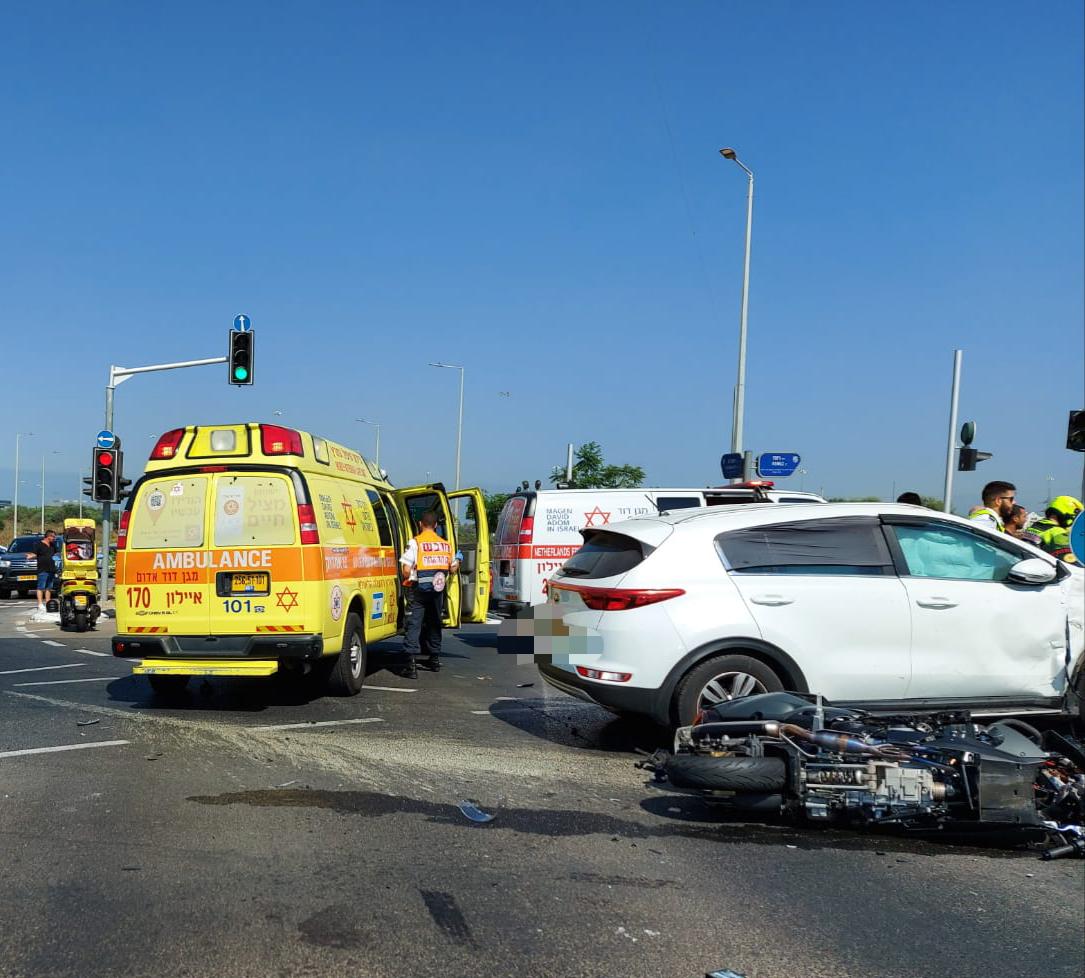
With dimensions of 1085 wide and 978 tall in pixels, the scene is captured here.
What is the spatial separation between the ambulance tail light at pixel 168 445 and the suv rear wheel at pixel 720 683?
5.22m

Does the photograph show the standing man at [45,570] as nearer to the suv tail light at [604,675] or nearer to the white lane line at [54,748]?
the white lane line at [54,748]

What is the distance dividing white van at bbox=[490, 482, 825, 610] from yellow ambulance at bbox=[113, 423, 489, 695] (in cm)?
472

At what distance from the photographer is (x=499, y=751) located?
23.1ft

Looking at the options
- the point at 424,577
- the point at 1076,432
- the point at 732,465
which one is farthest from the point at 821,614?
the point at 732,465

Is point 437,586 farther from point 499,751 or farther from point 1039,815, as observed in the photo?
point 1039,815

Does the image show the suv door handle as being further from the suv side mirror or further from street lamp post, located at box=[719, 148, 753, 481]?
street lamp post, located at box=[719, 148, 753, 481]

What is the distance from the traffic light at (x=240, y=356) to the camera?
19.0 meters

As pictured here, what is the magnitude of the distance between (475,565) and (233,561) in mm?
4030

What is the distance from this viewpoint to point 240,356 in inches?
748

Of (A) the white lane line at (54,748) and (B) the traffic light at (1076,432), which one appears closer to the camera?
(A) the white lane line at (54,748)

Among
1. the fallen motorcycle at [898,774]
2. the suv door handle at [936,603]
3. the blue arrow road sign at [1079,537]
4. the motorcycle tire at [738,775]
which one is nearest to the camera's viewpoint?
the fallen motorcycle at [898,774]

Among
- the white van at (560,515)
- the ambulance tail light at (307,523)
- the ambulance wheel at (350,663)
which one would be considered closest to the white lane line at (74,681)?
the ambulance wheel at (350,663)

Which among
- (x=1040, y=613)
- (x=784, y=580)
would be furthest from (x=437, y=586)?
(x=1040, y=613)

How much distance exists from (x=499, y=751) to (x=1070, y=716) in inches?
155
